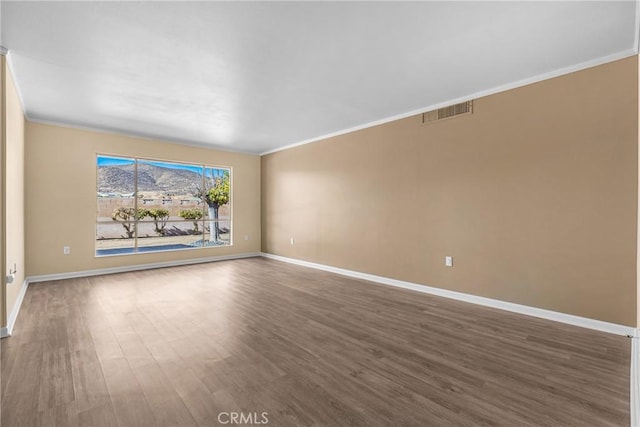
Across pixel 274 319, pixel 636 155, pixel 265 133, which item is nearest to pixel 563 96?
pixel 636 155

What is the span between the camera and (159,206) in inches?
261

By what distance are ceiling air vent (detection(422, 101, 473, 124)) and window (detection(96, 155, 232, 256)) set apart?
4.75m

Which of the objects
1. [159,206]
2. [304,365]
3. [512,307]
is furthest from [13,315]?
[512,307]

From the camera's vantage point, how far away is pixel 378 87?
353cm

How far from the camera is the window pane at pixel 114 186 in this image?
5602 mm

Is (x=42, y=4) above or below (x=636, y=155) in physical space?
above

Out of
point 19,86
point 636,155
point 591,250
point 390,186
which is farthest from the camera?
point 390,186

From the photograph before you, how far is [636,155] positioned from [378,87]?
2499 mm

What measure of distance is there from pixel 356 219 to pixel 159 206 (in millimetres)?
4442

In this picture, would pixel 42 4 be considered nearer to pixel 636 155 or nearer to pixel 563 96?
pixel 563 96

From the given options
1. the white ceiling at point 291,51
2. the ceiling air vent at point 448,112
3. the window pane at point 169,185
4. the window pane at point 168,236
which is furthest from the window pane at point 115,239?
the ceiling air vent at point 448,112

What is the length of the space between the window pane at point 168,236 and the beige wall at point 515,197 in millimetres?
3836

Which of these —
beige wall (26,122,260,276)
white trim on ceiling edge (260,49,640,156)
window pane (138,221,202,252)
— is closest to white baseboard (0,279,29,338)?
beige wall (26,122,260,276)

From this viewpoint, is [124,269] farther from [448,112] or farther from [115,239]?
[448,112]
